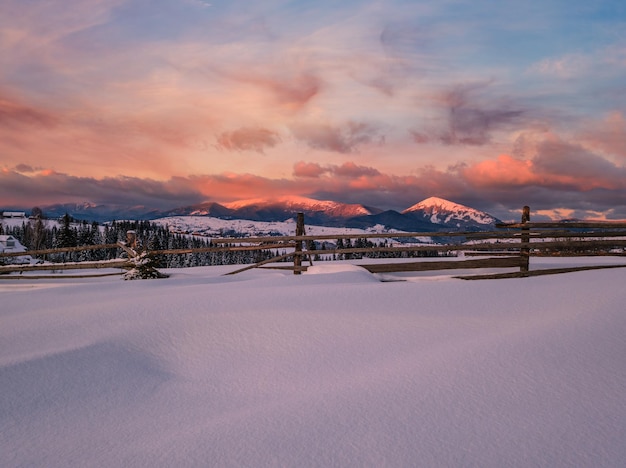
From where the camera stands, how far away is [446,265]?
11047mm

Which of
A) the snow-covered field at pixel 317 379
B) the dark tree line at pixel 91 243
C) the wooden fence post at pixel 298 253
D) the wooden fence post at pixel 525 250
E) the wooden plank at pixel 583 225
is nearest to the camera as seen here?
the snow-covered field at pixel 317 379

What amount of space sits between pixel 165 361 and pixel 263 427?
2.20 meters

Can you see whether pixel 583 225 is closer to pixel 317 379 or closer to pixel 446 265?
pixel 446 265

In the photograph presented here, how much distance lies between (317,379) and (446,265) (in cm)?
775

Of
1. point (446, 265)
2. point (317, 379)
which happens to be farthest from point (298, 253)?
point (317, 379)

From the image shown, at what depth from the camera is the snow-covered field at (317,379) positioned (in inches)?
117

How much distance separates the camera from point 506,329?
219 inches

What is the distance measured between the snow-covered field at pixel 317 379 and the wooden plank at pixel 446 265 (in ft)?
11.3

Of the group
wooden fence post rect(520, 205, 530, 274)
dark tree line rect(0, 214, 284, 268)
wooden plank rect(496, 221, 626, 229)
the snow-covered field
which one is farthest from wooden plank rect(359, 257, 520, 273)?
dark tree line rect(0, 214, 284, 268)

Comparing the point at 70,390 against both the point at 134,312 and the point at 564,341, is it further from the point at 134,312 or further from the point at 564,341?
the point at 564,341

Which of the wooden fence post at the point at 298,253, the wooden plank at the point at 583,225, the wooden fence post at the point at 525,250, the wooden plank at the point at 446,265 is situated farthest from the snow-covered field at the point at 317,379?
the wooden fence post at the point at 298,253

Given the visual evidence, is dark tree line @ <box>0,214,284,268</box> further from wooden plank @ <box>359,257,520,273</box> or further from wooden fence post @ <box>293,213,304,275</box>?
wooden plank @ <box>359,257,520,273</box>

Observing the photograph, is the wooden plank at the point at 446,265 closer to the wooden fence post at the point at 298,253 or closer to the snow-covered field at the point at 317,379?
the wooden fence post at the point at 298,253

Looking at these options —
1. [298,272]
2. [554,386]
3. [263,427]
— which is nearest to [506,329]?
[554,386]
